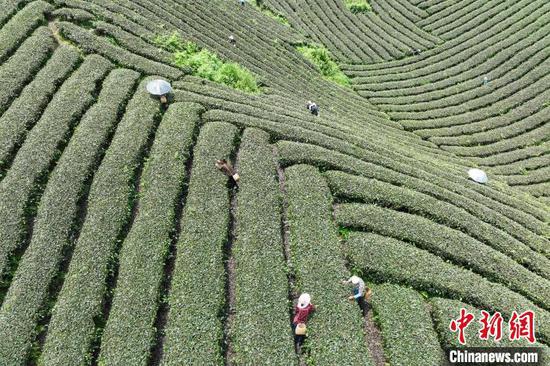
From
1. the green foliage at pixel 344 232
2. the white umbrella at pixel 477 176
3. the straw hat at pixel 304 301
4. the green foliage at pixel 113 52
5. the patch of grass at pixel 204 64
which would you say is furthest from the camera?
the patch of grass at pixel 204 64

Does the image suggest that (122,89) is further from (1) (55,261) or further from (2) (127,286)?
(2) (127,286)

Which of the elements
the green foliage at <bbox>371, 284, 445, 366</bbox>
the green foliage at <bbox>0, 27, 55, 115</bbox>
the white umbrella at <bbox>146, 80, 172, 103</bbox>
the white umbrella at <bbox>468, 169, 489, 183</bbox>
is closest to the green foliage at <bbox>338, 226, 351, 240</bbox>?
the green foliage at <bbox>371, 284, 445, 366</bbox>

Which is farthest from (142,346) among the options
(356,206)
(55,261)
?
(356,206)

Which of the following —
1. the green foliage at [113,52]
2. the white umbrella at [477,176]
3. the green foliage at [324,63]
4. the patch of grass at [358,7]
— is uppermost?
the patch of grass at [358,7]

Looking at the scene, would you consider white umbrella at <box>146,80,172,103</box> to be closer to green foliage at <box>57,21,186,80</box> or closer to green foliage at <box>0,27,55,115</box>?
green foliage at <box>57,21,186,80</box>

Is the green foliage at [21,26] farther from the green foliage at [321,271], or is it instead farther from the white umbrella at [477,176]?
the white umbrella at [477,176]

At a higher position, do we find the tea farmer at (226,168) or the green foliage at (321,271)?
the tea farmer at (226,168)

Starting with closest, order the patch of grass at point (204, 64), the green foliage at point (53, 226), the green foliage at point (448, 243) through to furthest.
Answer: the green foliage at point (53, 226)
the green foliage at point (448, 243)
the patch of grass at point (204, 64)

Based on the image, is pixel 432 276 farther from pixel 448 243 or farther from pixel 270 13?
pixel 270 13

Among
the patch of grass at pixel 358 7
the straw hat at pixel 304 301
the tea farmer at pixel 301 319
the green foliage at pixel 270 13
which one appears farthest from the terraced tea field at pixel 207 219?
the patch of grass at pixel 358 7
